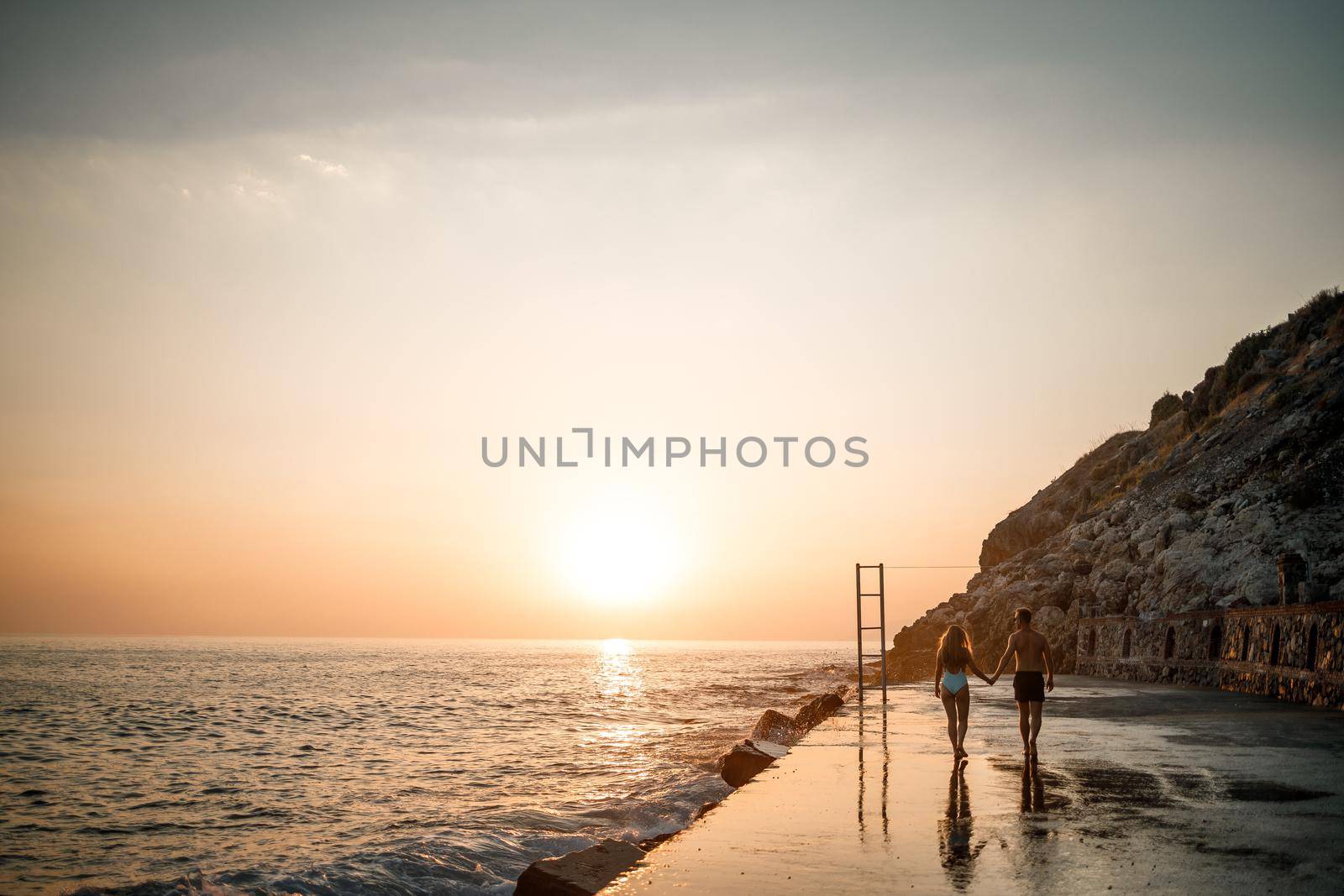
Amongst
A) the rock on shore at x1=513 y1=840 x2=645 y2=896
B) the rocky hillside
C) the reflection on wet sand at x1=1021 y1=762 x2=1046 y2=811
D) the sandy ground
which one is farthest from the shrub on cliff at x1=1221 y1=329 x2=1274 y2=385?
the rock on shore at x1=513 y1=840 x2=645 y2=896

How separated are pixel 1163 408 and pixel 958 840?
74012mm

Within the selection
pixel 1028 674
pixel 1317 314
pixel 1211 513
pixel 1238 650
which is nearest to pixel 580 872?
pixel 1028 674

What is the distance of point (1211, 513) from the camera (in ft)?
129

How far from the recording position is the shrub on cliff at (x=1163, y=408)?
71188 mm

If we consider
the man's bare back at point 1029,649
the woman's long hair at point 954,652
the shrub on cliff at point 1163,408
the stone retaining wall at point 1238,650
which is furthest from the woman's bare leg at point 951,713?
the shrub on cliff at point 1163,408

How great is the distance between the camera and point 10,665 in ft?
398

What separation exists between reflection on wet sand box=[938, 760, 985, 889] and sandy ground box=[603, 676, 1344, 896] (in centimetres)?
3

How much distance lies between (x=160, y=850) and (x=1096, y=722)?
55.7 feet

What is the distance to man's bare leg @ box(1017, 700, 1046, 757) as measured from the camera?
12.4 meters

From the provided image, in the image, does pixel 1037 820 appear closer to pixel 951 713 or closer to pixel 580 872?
pixel 580 872

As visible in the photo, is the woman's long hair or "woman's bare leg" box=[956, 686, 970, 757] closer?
"woman's bare leg" box=[956, 686, 970, 757]

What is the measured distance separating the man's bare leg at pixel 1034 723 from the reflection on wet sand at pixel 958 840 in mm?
2096

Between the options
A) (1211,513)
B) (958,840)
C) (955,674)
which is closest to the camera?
(958,840)

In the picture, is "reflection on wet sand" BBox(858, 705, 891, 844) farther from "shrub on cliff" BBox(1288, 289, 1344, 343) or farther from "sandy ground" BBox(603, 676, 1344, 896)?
"shrub on cliff" BBox(1288, 289, 1344, 343)
